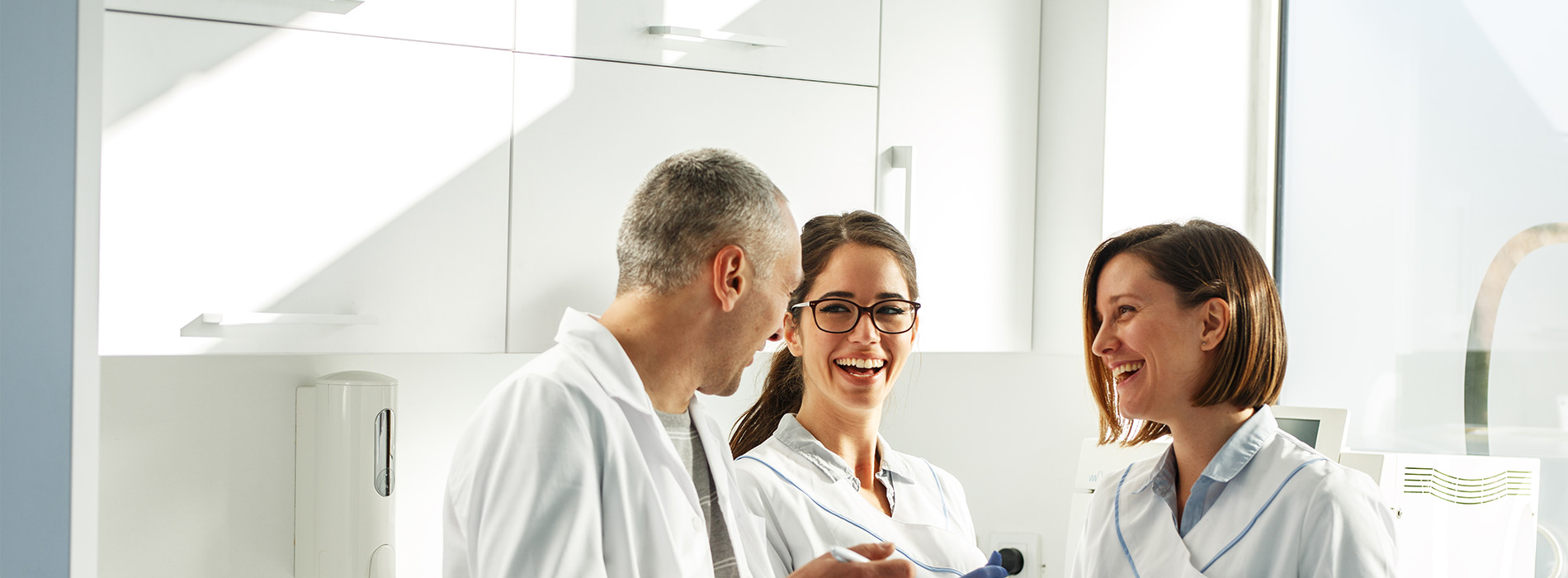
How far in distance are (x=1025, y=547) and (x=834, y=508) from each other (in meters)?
1.15

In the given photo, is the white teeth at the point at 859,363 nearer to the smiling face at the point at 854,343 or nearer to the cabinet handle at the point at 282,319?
the smiling face at the point at 854,343

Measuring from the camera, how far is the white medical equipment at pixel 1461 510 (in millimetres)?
1650

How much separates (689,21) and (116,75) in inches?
31.7

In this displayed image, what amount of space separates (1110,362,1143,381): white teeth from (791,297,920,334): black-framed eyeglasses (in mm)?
273

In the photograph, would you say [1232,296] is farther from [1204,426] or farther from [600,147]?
[600,147]

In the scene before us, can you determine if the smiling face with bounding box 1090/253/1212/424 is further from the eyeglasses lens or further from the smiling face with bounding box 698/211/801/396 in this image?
the smiling face with bounding box 698/211/801/396

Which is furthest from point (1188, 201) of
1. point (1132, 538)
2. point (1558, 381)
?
point (1132, 538)

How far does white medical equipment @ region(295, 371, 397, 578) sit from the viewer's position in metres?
1.77

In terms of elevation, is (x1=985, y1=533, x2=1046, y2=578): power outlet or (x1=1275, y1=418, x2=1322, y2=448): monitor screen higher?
(x1=1275, y1=418, x2=1322, y2=448): monitor screen

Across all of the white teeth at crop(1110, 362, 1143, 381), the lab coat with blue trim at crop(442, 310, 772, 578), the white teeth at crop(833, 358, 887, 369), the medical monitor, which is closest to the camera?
the lab coat with blue trim at crop(442, 310, 772, 578)

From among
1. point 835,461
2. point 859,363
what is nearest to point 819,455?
point 835,461

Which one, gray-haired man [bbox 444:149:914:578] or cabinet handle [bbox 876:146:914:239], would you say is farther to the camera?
cabinet handle [bbox 876:146:914:239]

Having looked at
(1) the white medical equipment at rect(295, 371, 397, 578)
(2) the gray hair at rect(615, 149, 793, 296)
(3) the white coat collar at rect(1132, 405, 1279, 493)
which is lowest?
(1) the white medical equipment at rect(295, 371, 397, 578)

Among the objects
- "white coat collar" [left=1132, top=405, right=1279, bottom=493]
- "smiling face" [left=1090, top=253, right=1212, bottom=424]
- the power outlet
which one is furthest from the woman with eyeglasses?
the power outlet
